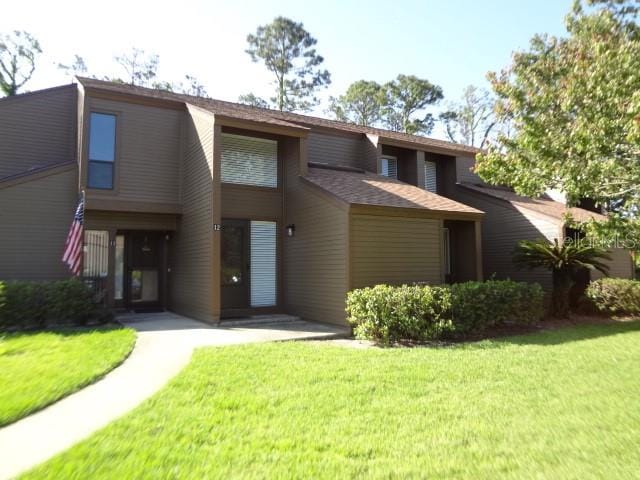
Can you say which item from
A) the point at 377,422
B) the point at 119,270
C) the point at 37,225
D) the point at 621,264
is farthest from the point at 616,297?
the point at 37,225

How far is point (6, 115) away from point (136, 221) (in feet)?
15.5

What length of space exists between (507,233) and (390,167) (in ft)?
15.3

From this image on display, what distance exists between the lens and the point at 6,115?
12.4 metres

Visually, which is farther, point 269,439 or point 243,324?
point 243,324

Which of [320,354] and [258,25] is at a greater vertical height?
[258,25]

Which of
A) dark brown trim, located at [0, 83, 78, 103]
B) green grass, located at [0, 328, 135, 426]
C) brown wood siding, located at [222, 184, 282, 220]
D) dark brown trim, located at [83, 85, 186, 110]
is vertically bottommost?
green grass, located at [0, 328, 135, 426]

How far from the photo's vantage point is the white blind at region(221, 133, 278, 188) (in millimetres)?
11852

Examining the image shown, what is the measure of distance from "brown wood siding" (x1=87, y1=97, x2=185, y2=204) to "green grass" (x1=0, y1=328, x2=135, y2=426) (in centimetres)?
→ 439

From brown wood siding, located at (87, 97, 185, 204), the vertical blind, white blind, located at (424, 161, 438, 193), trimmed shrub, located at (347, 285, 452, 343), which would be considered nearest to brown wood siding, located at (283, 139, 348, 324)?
trimmed shrub, located at (347, 285, 452, 343)

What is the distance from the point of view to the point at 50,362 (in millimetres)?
6234

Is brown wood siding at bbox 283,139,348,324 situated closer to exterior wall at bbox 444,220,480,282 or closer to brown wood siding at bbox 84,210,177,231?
brown wood siding at bbox 84,210,177,231

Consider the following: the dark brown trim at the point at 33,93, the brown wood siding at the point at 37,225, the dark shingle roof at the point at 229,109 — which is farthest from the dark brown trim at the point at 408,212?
the dark brown trim at the point at 33,93

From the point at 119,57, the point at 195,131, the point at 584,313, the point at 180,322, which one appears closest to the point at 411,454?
the point at 180,322

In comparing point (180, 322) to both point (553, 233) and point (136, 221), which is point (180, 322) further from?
point (553, 233)
